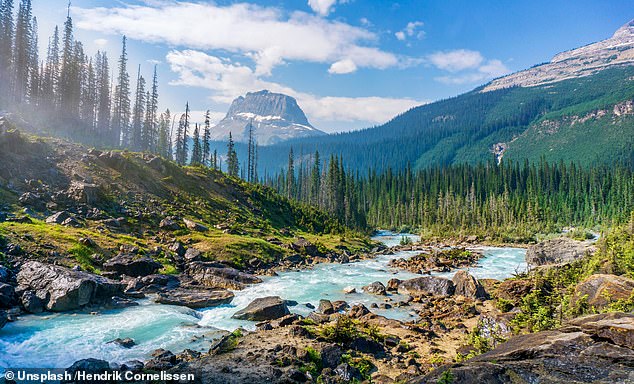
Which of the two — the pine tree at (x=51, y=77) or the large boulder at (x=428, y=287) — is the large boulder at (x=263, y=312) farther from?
the pine tree at (x=51, y=77)

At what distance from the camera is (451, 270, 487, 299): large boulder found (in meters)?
30.7

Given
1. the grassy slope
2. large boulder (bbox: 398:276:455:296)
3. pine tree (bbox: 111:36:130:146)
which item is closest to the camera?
the grassy slope

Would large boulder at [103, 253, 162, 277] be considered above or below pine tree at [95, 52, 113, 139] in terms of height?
below

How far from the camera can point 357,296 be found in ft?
105

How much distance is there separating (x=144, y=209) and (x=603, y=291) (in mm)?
49542

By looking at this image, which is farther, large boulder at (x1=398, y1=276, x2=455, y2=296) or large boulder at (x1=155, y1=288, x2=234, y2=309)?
large boulder at (x1=398, y1=276, x2=455, y2=296)

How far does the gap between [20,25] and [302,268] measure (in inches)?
3558

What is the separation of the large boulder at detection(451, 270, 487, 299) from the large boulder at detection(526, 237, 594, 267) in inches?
957

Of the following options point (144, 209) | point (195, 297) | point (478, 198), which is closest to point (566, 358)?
point (195, 297)

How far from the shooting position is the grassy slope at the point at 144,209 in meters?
31.7

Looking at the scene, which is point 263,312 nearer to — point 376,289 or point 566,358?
point 376,289

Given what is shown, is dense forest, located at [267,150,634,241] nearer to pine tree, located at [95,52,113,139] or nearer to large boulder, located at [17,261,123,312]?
pine tree, located at [95,52,113,139]

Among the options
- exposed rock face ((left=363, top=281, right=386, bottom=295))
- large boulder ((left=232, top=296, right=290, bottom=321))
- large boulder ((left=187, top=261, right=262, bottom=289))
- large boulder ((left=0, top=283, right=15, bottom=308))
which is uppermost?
large boulder ((left=0, top=283, right=15, bottom=308))

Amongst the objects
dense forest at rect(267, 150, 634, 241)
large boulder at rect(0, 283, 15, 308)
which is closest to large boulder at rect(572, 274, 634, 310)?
large boulder at rect(0, 283, 15, 308)
